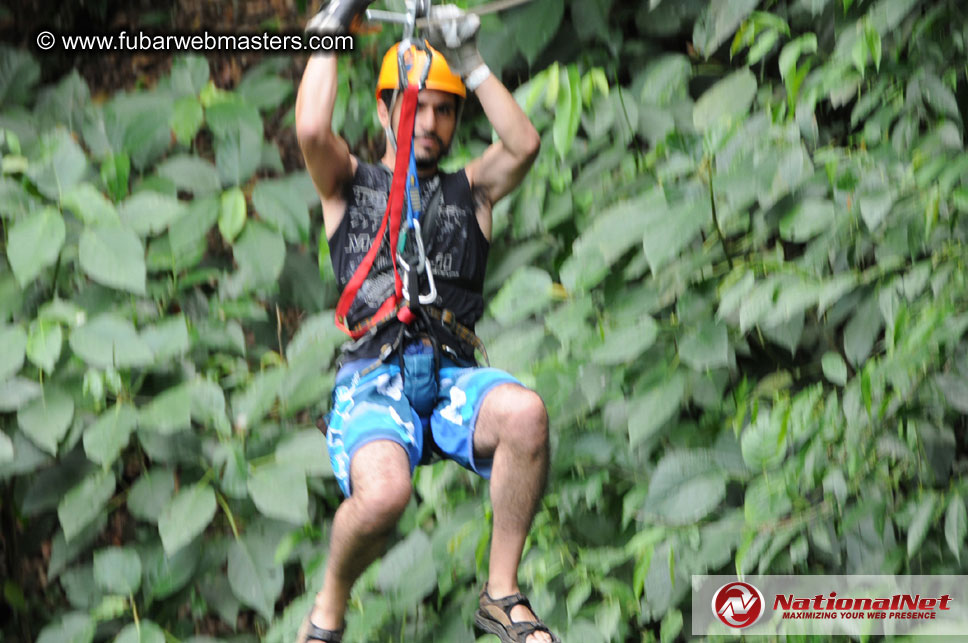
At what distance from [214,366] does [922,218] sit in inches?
88.4

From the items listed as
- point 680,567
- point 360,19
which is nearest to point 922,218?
point 680,567

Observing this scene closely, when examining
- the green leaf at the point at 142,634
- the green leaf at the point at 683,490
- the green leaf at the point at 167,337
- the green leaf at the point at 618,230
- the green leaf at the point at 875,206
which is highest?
the green leaf at the point at 875,206

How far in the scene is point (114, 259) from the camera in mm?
3139

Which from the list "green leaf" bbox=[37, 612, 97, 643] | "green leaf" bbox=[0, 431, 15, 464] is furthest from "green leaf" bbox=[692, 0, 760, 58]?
"green leaf" bbox=[37, 612, 97, 643]

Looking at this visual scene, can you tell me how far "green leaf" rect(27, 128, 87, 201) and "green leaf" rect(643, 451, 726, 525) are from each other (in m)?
1.96

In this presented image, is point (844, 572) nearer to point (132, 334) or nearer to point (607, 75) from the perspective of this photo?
point (607, 75)

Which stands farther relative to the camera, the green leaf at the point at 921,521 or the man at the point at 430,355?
the green leaf at the point at 921,521

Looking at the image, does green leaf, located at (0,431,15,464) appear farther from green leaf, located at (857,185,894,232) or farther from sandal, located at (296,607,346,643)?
green leaf, located at (857,185,894,232)

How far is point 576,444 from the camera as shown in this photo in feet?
10.8

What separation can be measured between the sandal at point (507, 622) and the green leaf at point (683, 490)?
0.98m

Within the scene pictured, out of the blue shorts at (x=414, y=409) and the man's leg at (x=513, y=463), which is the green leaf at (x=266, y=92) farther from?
the man's leg at (x=513, y=463)

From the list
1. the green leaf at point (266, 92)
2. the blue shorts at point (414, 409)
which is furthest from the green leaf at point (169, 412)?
the blue shorts at point (414, 409)

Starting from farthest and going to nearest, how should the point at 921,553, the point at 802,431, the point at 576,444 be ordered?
the point at 576,444, the point at 921,553, the point at 802,431

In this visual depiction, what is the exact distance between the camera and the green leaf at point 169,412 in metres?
3.39
